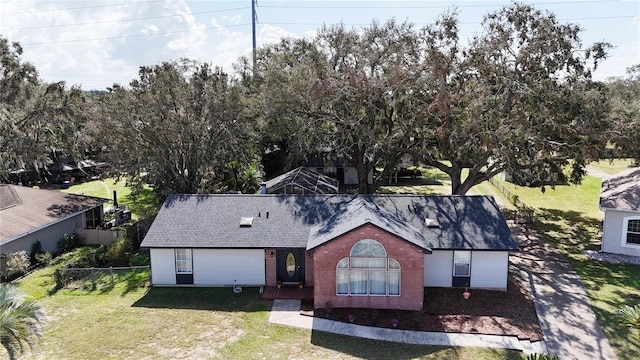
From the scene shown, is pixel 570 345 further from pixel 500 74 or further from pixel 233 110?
pixel 233 110

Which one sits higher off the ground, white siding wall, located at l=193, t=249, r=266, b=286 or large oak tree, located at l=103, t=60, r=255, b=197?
large oak tree, located at l=103, t=60, r=255, b=197

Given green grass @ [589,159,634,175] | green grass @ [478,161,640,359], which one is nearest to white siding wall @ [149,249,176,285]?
green grass @ [478,161,640,359]

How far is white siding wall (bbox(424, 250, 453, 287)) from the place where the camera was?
69.7 feet

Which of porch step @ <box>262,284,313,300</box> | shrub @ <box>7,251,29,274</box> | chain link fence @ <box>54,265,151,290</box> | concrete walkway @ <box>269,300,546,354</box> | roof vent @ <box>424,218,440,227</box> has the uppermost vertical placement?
roof vent @ <box>424,218,440,227</box>

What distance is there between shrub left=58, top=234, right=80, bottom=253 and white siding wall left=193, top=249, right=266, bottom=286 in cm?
1123

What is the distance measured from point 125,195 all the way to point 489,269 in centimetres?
3470

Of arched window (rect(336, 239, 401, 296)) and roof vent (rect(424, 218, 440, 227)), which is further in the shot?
roof vent (rect(424, 218, 440, 227))

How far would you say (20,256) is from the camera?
23281mm

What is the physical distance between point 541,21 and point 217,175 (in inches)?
943

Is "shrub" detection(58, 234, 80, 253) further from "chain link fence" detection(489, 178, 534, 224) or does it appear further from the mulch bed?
"chain link fence" detection(489, 178, 534, 224)

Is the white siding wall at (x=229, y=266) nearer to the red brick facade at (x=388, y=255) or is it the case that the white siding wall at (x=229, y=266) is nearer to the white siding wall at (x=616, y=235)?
the red brick facade at (x=388, y=255)

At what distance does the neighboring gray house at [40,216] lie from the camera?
2448 cm

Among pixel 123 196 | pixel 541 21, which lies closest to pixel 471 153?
pixel 541 21

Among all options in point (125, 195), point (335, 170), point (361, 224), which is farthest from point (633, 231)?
point (125, 195)
